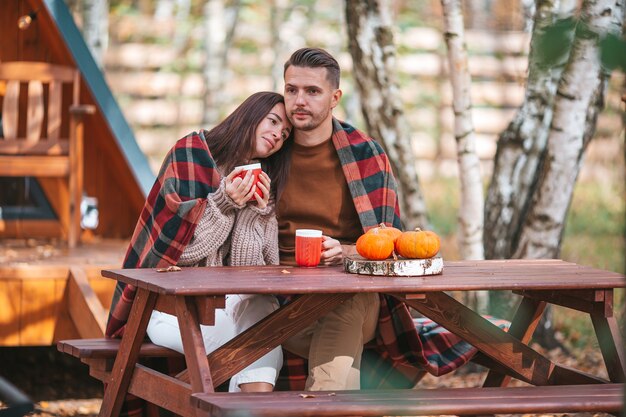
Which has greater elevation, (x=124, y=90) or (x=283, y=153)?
(x=283, y=153)

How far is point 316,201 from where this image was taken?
158 inches

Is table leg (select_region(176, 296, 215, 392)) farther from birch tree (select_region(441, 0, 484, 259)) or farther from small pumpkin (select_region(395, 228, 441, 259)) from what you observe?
birch tree (select_region(441, 0, 484, 259))

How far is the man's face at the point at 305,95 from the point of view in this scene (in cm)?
392

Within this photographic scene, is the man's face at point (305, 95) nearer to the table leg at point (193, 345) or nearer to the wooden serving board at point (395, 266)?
the wooden serving board at point (395, 266)

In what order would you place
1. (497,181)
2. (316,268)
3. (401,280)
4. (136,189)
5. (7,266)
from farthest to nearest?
(136,189), (497,181), (7,266), (316,268), (401,280)

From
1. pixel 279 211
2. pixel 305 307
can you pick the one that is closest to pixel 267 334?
pixel 305 307

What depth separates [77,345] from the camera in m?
3.55

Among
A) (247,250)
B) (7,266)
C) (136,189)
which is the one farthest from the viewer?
(136,189)

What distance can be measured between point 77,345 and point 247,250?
0.69m

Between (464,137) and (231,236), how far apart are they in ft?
6.89

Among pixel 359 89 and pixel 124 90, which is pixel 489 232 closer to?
pixel 359 89

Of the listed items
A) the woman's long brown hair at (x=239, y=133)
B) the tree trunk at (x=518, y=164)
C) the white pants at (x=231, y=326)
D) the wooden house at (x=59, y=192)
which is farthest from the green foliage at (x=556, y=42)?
the tree trunk at (x=518, y=164)

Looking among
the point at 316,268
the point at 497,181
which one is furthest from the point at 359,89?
the point at 316,268

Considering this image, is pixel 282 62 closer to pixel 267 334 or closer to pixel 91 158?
pixel 91 158
